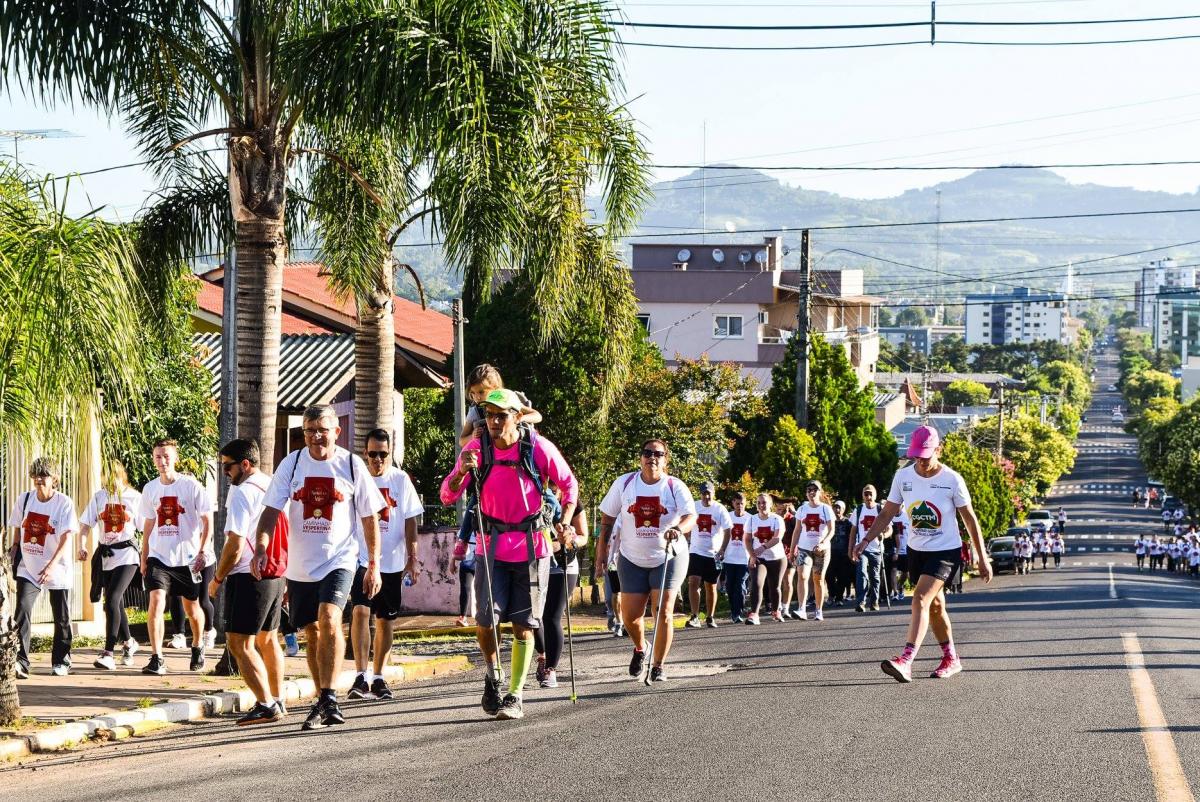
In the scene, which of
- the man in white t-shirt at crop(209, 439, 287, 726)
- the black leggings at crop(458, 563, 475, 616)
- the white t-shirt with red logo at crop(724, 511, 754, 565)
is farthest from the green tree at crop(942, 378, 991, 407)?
the man in white t-shirt at crop(209, 439, 287, 726)

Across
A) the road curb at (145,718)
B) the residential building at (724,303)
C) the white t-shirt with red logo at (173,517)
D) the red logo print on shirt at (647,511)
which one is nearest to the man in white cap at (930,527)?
the red logo print on shirt at (647,511)

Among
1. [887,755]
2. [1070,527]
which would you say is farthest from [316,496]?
[1070,527]

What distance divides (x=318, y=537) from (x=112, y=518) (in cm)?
435

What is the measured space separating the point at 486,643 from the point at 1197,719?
468 cm

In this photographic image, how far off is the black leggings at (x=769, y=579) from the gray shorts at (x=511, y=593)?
10407 mm

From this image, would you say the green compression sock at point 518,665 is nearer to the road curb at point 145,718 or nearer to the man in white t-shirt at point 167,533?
the road curb at point 145,718

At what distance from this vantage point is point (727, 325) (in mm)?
73375

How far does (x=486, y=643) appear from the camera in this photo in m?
9.75

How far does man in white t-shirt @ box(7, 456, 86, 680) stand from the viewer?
12578mm

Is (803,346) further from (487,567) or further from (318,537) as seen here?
(318,537)

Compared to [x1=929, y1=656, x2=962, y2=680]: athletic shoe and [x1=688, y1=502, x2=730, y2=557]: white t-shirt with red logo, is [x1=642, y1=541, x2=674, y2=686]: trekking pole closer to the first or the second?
[x1=929, y1=656, x2=962, y2=680]: athletic shoe

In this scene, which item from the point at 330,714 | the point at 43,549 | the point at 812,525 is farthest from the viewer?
the point at 812,525

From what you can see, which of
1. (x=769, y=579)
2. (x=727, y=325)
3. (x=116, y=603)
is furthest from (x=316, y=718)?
(x=727, y=325)

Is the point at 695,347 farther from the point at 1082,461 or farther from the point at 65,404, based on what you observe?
the point at 1082,461
